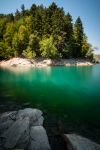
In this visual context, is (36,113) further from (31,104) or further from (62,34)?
(62,34)

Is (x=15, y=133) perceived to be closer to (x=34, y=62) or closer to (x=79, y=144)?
(x=79, y=144)

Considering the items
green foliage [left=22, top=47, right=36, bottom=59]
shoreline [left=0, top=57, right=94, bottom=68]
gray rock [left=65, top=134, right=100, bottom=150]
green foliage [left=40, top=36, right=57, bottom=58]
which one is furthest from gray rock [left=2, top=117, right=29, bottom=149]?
green foliage [left=22, top=47, right=36, bottom=59]

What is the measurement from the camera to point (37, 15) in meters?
71.4

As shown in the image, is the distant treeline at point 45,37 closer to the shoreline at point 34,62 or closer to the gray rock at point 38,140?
the shoreline at point 34,62

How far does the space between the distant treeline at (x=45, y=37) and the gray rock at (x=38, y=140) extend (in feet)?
185

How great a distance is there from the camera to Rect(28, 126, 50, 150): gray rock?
8.11m

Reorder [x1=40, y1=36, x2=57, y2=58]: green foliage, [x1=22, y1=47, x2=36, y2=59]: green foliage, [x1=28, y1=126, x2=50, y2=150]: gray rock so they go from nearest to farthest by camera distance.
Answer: [x1=28, y1=126, x2=50, y2=150]: gray rock, [x1=40, y1=36, x2=57, y2=58]: green foliage, [x1=22, y1=47, x2=36, y2=59]: green foliage

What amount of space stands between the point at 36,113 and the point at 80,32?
67.6 m

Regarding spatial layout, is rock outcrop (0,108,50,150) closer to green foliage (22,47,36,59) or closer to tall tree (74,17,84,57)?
green foliage (22,47,36,59)

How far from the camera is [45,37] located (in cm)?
6938

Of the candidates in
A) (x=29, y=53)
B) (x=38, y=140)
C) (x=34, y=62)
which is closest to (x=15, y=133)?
(x=38, y=140)

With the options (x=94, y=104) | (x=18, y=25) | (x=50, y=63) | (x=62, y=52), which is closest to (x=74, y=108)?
(x=94, y=104)

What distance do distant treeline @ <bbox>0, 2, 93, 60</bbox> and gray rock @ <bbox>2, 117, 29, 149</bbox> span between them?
56452 millimetres

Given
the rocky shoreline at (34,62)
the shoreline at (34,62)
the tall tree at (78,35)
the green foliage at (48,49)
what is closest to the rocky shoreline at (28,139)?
the shoreline at (34,62)
